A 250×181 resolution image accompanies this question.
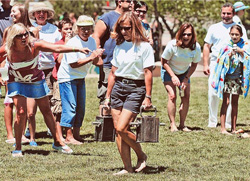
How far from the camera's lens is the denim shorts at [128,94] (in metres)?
6.98

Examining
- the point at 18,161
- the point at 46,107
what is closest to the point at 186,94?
the point at 46,107

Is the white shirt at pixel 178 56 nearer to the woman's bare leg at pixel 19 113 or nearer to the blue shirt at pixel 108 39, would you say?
the blue shirt at pixel 108 39

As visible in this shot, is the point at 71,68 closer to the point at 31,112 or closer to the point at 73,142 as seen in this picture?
the point at 31,112

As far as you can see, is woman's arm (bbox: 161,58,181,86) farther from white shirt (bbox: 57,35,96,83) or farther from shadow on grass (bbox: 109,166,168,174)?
shadow on grass (bbox: 109,166,168,174)

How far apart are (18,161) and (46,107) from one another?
0.87m

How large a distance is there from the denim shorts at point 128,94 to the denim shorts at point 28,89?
148cm

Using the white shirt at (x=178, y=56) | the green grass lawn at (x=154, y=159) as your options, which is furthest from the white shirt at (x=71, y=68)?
the white shirt at (x=178, y=56)

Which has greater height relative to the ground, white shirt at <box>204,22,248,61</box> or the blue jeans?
white shirt at <box>204,22,248,61</box>

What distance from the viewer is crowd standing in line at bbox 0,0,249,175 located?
7.02 meters

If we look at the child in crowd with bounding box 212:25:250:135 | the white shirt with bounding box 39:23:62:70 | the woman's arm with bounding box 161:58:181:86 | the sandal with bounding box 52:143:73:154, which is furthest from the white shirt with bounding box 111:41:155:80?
the child in crowd with bounding box 212:25:250:135

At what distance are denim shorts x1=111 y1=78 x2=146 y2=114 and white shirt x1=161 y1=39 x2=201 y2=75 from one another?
326cm

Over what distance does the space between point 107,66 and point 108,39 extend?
396mm

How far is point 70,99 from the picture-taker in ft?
29.4

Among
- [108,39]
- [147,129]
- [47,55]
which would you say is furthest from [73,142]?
[147,129]
